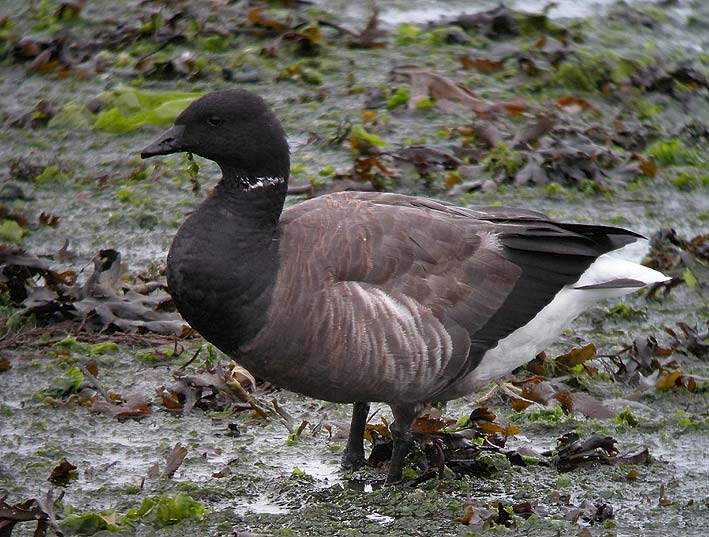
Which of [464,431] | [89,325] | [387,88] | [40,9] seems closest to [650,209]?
[387,88]

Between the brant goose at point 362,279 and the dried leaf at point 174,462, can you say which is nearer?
the brant goose at point 362,279

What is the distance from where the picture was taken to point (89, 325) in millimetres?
7805

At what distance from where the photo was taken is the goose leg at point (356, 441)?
645cm

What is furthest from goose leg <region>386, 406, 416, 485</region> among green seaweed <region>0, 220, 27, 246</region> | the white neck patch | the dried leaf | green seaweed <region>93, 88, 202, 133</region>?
green seaweed <region>93, 88, 202, 133</region>

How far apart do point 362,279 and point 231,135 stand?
100 cm

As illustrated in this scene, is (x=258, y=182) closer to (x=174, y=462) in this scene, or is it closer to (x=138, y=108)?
(x=174, y=462)

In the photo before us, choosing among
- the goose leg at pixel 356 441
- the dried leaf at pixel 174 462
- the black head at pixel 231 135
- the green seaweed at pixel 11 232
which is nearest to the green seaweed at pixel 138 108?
the green seaweed at pixel 11 232

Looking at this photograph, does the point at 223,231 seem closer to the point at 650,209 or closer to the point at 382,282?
the point at 382,282

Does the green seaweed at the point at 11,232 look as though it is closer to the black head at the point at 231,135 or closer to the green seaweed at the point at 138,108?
the green seaweed at the point at 138,108

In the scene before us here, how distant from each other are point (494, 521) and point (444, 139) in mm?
5234

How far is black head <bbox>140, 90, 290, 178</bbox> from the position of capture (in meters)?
6.16

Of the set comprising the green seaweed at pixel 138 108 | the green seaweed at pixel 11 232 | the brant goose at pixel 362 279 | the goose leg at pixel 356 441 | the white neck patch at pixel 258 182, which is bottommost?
the green seaweed at pixel 11 232

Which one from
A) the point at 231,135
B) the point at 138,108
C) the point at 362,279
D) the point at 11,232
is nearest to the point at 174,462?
the point at 362,279

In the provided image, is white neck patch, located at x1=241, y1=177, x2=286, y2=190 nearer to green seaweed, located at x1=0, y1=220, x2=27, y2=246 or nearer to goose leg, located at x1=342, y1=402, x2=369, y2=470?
goose leg, located at x1=342, y1=402, x2=369, y2=470
